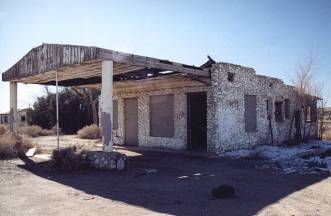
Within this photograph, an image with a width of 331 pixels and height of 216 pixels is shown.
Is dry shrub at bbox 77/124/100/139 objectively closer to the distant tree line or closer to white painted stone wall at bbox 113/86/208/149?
white painted stone wall at bbox 113/86/208/149

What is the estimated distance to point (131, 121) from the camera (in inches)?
762

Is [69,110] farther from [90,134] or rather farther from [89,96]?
[90,134]

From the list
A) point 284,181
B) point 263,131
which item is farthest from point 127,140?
point 284,181

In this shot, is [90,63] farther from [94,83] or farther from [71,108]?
[71,108]

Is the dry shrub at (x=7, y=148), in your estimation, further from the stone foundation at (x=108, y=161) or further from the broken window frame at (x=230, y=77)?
the broken window frame at (x=230, y=77)

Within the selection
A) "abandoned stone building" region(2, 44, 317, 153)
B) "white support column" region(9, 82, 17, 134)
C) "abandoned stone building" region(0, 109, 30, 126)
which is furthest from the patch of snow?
"abandoned stone building" region(0, 109, 30, 126)

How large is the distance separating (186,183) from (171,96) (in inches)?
334

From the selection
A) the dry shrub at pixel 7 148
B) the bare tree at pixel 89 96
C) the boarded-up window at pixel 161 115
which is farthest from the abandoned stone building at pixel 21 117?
the boarded-up window at pixel 161 115

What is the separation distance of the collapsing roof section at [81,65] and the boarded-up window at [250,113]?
12.1 feet

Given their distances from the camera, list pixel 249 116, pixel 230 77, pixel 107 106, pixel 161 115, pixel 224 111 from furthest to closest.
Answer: pixel 161 115, pixel 249 116, pixel 230 77, pixel 224 111, pixel 107 106

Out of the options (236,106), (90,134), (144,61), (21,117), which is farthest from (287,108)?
(21,117)

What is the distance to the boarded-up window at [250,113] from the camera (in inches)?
666

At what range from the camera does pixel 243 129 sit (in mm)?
16562

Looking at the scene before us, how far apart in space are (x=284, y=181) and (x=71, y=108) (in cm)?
3191
